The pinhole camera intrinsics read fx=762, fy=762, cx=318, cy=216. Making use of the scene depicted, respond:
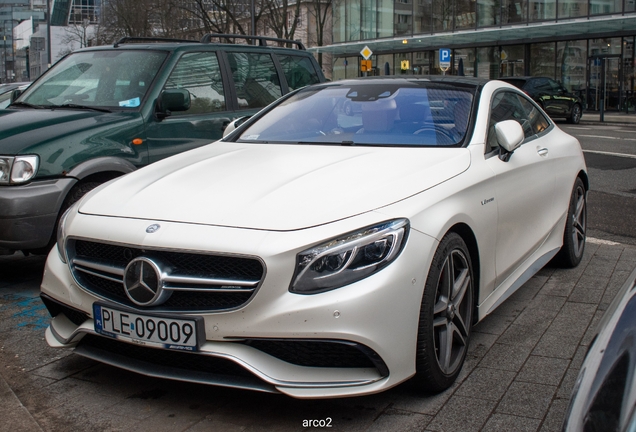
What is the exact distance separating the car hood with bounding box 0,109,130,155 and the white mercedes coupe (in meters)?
1.38

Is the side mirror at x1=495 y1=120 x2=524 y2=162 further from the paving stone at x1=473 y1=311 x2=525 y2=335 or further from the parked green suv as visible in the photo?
the parked green suv

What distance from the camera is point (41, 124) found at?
5406 mm

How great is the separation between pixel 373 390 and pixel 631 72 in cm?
3060

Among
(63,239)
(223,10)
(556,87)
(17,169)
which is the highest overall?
(223,10)

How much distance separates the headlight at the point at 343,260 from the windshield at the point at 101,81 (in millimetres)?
3536

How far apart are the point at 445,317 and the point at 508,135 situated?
1.23 m

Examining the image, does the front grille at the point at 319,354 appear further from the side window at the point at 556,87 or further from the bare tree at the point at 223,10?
the bare tree at the point at 223,10

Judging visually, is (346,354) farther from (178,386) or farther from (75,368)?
(75,368)

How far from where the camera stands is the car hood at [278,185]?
3186 mm

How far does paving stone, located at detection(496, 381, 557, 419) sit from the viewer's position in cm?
324

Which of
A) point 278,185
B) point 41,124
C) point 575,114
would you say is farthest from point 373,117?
point 575,114

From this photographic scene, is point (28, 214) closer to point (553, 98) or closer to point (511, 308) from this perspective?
point (511, 308)

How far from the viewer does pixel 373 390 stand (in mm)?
2980

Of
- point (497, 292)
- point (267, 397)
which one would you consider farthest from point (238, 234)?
point (497, 292)
